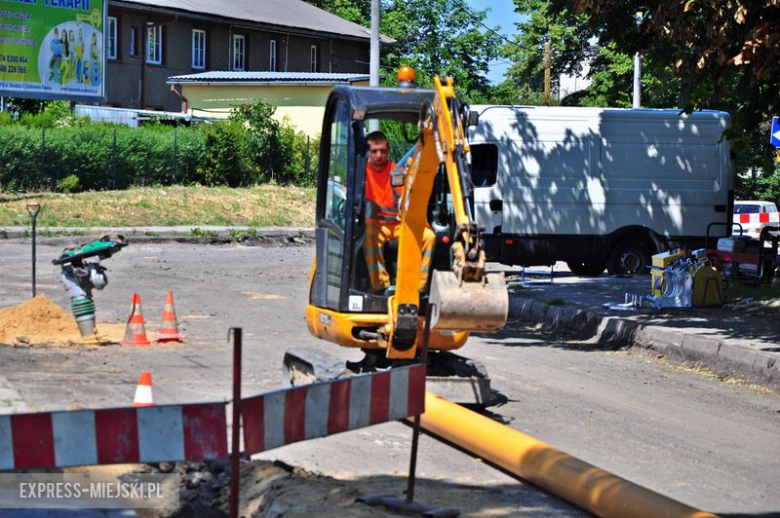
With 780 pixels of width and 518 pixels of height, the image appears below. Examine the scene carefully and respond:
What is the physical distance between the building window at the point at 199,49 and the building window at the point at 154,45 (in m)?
1.89

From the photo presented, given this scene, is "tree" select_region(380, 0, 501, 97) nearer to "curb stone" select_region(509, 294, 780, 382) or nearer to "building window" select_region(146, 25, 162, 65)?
"building window" select_region(146, 25, 162, 65)

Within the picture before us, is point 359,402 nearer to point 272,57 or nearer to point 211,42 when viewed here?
point 211,42

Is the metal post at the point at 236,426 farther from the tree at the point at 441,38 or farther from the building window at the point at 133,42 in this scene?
the tree at the point at 441,38

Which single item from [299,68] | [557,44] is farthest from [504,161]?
[299,68]

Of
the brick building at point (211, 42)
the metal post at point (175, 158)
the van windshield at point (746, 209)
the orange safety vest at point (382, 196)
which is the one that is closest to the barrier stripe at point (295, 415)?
the orange safety vest at point (382, 196)

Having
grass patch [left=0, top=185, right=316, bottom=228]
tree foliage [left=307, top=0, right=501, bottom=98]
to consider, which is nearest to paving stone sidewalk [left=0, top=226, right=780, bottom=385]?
grass patch [left=0, top=185, right=316, bottom=228]

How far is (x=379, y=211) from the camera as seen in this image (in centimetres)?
965

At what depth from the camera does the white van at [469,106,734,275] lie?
67.1 feet

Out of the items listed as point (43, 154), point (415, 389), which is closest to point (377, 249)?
point (415, 389)

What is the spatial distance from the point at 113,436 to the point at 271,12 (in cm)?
4807

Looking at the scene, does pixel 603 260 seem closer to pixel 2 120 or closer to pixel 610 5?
pixel 610 5

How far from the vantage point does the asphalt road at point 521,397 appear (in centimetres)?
777

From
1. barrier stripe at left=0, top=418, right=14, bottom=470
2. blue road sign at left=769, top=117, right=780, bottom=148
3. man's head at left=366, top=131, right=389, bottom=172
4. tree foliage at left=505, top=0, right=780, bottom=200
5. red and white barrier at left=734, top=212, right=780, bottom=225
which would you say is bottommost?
barrier stripe at left=0, top=418, right=14, bottom=470

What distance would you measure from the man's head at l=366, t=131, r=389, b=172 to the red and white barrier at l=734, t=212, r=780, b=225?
23.9 meters
